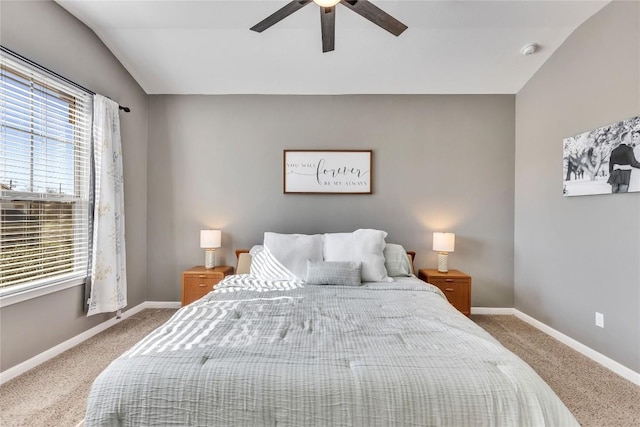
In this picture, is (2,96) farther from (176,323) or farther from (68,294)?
(176,323)

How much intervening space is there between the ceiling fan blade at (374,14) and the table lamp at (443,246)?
6.91 ft

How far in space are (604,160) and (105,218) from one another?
443cm

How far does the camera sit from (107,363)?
227cm

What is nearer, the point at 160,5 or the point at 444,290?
the point at 160,5

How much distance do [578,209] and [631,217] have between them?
0.44 m

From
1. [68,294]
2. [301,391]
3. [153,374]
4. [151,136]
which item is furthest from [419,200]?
[68,294]

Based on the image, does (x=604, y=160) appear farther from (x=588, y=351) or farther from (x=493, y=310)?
(x=493, y=310)

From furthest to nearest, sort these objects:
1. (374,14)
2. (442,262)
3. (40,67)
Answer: (442,262), (40,67), (374,14)

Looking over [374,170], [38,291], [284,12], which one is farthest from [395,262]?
[38,291]

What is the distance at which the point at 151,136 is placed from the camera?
3506 mm

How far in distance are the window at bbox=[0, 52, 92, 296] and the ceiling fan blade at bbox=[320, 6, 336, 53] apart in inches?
87.2

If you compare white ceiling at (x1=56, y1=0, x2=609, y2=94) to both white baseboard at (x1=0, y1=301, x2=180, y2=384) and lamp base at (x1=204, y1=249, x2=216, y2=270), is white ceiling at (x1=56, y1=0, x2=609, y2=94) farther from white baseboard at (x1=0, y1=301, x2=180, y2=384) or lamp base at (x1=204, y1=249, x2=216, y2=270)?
white baseboard at (x1=0, y1=301, x2=180, y2=384)

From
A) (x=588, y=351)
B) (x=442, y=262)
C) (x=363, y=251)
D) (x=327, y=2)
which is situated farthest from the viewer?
(x=442, y=262)

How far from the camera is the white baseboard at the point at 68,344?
2.05m
